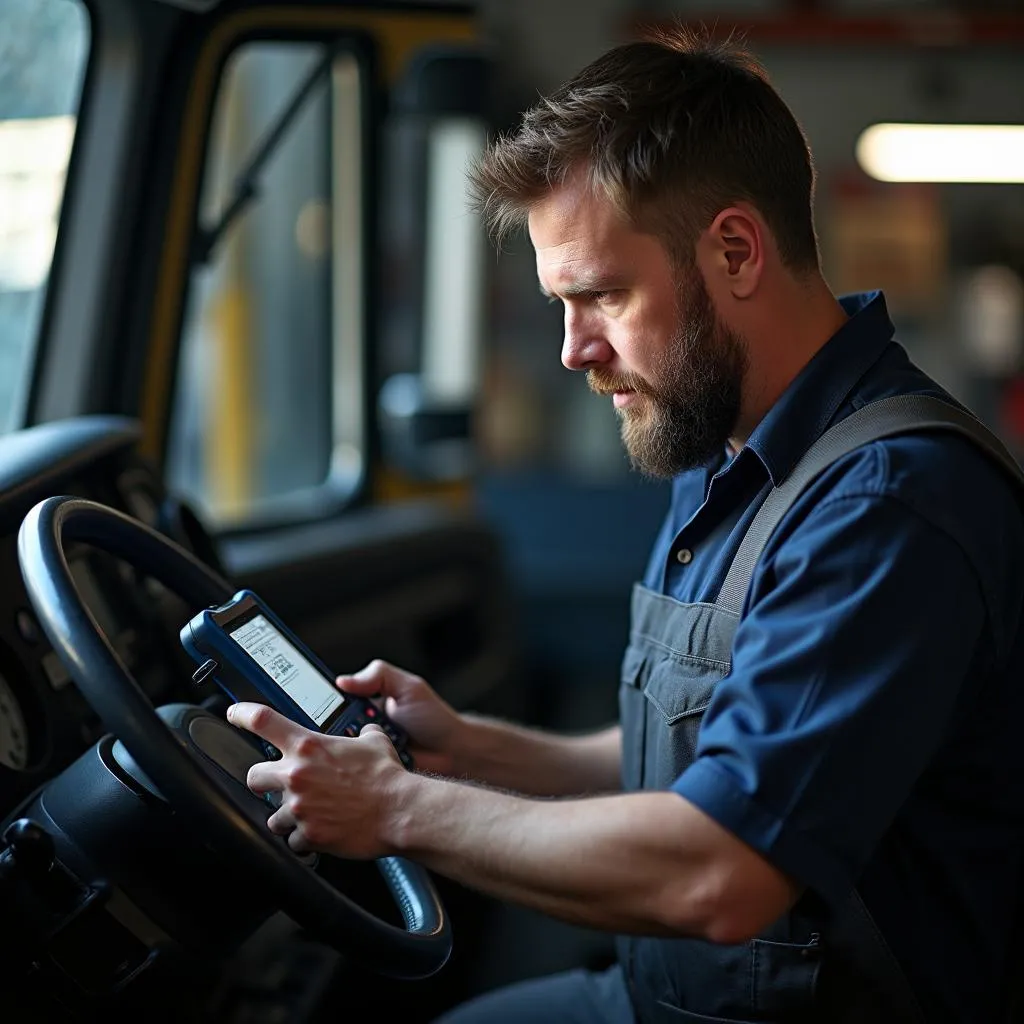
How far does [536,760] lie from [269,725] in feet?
1.74

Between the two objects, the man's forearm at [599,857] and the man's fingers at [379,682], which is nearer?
the man's forearm at [599,857]

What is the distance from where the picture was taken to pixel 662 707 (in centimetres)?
135

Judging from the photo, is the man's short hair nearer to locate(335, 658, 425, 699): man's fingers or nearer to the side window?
locate(335, 658, 425, 699): man's fingers

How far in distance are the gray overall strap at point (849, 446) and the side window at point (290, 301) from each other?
4.78 feet

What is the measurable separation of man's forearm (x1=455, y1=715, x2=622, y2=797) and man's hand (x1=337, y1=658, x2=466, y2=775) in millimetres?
18

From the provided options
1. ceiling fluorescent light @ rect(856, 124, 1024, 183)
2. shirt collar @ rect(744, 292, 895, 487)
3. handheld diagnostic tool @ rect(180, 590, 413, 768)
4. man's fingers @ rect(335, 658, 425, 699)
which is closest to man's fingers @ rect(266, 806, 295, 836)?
handheld diagnostic tool @ rect(180, 590, 413, 768)

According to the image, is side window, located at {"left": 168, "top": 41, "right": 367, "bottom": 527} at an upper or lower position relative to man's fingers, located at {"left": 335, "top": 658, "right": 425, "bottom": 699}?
upper

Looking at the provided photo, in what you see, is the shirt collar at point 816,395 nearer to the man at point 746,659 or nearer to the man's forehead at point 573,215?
the man at point 746,659

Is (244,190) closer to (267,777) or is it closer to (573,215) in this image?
(573,215)

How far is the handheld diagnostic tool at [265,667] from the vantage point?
126cm

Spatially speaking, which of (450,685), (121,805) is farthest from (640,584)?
(450,685)

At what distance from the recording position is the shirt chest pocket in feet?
4.24

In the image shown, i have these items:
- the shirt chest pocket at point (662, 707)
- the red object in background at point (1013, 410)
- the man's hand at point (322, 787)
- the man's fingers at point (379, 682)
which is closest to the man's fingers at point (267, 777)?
the man's hand at point (322, 787)

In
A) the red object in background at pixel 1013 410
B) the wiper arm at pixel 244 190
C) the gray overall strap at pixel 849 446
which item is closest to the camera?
the gray overall strap at pixel 849 446
